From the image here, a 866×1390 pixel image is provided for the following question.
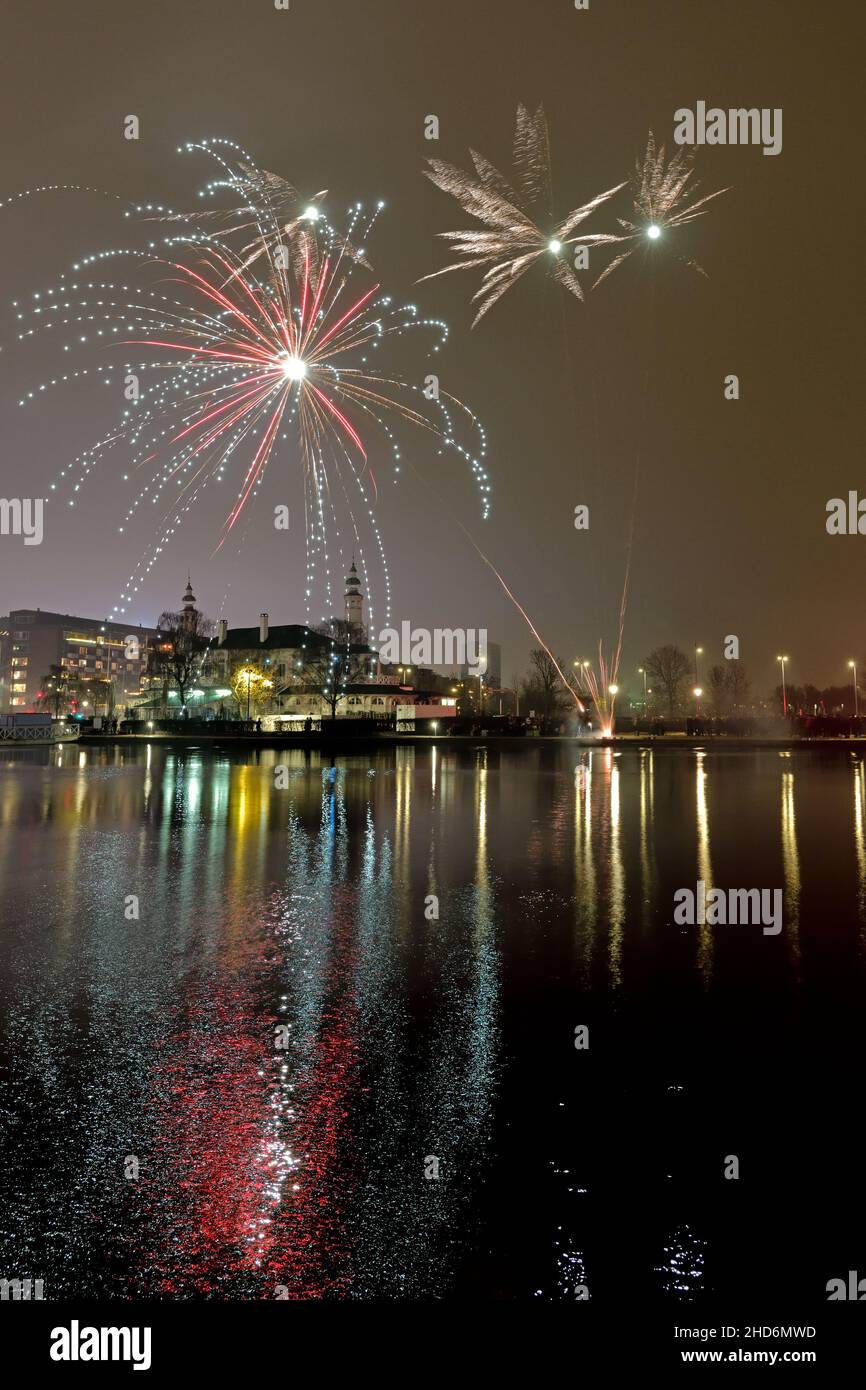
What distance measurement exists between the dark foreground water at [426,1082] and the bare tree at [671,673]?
11288 cm

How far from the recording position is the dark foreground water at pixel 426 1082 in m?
3.24

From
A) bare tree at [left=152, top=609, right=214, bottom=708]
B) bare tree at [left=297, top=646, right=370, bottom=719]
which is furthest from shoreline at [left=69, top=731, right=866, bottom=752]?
bare tree at [left=297, top=646, right=370, bottom=719]

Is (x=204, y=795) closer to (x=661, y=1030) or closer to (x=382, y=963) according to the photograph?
(x=382, y=963)

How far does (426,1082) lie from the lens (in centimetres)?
468

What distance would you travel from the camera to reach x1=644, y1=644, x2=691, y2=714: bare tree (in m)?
120

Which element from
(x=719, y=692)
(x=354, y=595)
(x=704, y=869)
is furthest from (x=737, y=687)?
(x=704, y=869)

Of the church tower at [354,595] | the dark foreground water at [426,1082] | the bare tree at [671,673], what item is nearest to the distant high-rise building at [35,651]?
the church tower at [354,595]

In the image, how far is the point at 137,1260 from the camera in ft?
10.4

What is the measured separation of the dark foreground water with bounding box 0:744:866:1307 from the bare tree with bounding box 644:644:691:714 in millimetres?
112879

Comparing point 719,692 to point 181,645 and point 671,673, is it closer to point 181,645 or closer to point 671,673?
point 671,673

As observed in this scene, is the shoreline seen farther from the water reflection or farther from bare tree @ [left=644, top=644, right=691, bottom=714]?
bare tree @ [left=644, top=644, right=691, bottom=714]

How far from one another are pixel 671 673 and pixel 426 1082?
121 m

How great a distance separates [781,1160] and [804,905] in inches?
234

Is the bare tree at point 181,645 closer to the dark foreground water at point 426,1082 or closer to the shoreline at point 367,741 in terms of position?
the shoreline at point 367,741
